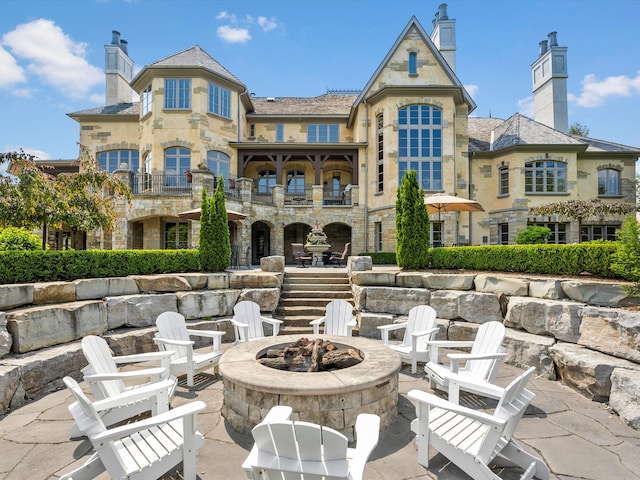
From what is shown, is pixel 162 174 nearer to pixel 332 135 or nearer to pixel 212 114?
pixel 212 114

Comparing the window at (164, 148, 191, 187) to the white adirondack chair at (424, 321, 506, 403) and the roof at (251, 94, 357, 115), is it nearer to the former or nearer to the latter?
the roof at (251, 94, 357, 115)

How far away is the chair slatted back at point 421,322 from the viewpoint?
5.28 metres

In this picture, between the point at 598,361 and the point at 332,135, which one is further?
the point at 332,135

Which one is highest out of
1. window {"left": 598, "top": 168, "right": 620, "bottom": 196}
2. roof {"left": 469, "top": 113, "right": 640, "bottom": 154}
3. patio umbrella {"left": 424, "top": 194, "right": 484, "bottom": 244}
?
roof {"left": 469, "top": 113, "right": 640, "bottom": 154}

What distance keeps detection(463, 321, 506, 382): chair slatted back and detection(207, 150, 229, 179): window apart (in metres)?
15.4

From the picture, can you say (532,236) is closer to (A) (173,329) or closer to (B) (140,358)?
(A) (173,329)

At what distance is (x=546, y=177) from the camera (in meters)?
17.1

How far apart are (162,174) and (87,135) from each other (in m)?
6.67

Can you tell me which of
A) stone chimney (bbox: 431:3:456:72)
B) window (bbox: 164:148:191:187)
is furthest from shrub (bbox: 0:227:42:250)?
stone chimney (bbox: 431:3:456:72)

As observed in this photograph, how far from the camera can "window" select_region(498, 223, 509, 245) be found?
17.5 m

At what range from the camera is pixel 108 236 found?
52.2 feet

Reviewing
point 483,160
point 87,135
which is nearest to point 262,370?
point 483,160

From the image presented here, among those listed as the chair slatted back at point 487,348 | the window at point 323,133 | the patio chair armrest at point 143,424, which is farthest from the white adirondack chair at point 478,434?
the window at point 323,133

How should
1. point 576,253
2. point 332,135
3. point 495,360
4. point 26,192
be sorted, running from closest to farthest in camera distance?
point 495,360 → point 576,253 → point 26,192 → point 332,135
